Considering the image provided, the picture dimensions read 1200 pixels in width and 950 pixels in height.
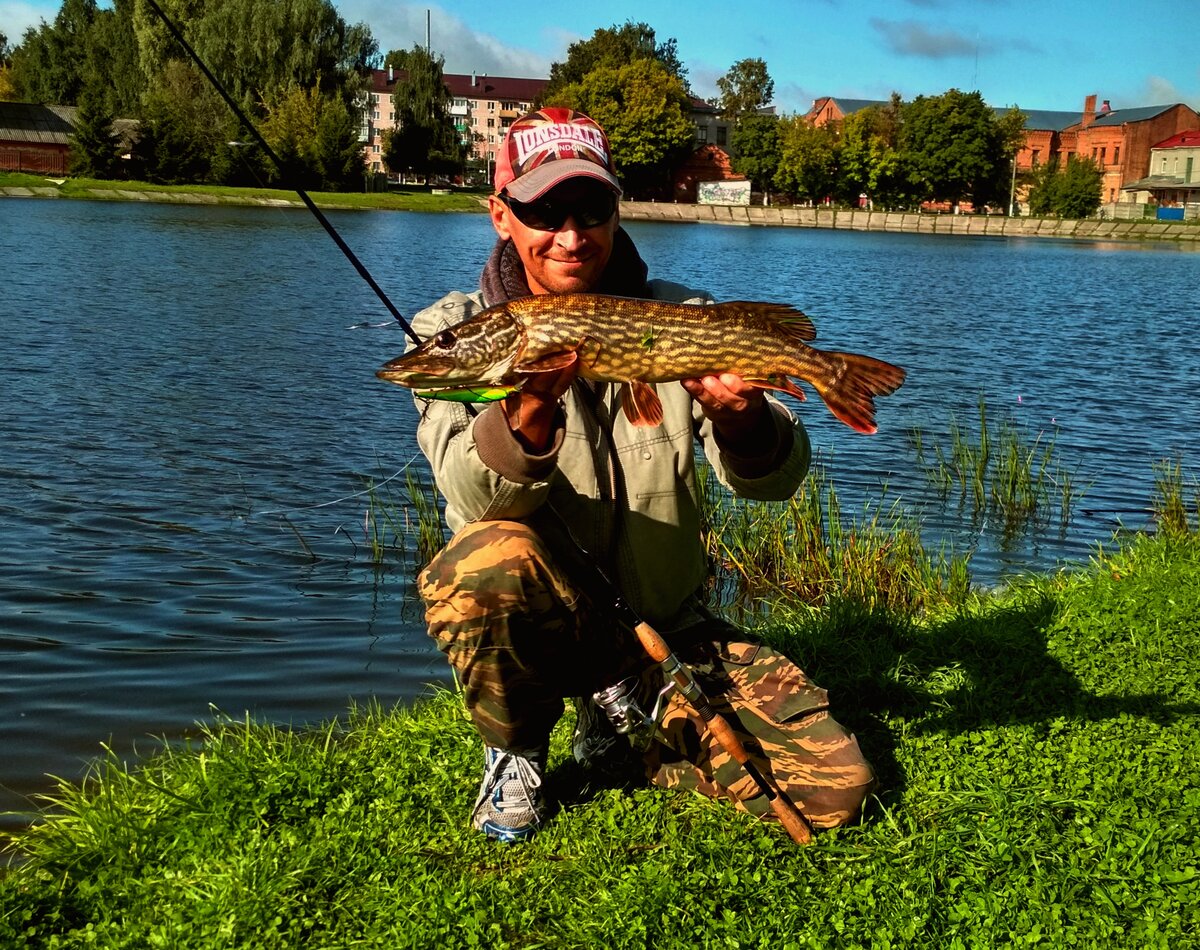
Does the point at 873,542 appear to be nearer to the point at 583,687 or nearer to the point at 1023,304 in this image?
the point at 583,687

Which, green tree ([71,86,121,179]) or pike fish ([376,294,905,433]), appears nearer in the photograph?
pike fish ([376,294,905,433])

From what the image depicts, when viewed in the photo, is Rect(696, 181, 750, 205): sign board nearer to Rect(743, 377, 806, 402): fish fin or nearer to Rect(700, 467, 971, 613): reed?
Rect(700, 467, 971, 613): reed

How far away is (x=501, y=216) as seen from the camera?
4250mm

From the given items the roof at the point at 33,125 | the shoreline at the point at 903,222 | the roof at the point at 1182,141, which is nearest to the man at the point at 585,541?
the shoreline at the point at 903,222

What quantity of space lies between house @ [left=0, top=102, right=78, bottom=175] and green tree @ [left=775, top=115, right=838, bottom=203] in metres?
56.8

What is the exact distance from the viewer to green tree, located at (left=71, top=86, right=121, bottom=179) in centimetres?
6925

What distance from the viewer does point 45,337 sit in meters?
18.2

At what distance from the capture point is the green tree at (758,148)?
104 meters

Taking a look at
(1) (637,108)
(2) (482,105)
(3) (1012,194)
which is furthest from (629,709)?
(2) (482,105)

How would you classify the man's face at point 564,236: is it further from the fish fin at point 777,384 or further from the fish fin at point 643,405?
the fish fin at point 777,384

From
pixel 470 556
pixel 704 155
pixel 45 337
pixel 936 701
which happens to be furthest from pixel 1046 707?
pixel 704 155

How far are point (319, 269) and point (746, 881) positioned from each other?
31.2 metres

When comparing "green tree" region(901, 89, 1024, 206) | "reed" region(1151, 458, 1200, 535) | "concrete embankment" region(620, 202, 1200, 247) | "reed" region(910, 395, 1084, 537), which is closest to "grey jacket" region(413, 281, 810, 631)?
Result: "reed" region(1151, 458, 1200, 535)

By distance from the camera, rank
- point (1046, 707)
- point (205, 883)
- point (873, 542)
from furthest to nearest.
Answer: point (873, 542) < point (1046, 707) < point (205, 883)
